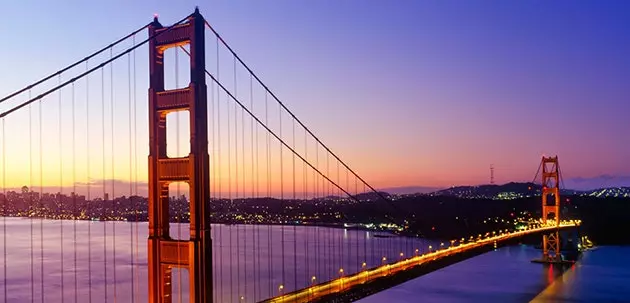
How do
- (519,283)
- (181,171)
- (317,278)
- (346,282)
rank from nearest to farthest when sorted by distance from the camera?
(181,171) → (346,282) → (519,283) → (317,278)

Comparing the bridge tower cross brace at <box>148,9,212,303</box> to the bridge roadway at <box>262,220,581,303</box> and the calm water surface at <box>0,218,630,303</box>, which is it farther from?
the calm water surface at <box>0,218,630,303</box>

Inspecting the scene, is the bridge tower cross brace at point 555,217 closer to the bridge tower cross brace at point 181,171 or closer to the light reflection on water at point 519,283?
the light reflection on water at point 519,283

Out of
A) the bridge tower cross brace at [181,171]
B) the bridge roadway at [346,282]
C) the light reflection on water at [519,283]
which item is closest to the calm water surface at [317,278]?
the light reflection on water at [519,283]

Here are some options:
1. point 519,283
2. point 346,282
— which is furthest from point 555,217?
point 346,282

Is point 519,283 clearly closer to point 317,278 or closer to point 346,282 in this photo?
point 317,278

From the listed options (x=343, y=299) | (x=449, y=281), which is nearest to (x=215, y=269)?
(x=449, y=281)

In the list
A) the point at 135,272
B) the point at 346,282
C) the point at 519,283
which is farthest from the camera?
the point at 135,272

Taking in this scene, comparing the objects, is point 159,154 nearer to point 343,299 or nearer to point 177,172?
point 177,172

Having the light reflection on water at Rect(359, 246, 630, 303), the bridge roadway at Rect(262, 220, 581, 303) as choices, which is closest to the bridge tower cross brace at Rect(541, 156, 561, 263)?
the light reflection on water at Rect(359, 246, 630, 303)

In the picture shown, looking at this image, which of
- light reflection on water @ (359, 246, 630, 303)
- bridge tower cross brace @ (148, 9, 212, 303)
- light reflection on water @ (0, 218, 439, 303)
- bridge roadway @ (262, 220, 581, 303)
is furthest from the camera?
light reflection on water @ (0, 218, 439, 303)
